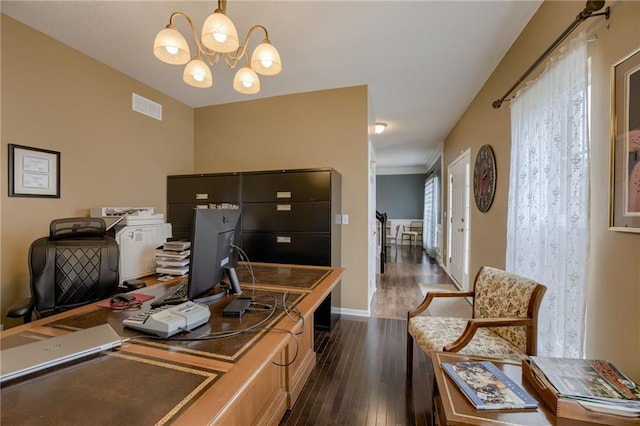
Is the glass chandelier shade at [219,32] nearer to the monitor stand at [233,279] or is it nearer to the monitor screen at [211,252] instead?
the monitor screen at [211,252]

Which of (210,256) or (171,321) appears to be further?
(210,256)

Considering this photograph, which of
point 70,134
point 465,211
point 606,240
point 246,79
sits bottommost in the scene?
point 606,240

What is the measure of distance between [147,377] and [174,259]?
1.34 metres

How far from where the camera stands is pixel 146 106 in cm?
319

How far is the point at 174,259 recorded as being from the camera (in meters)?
1.92

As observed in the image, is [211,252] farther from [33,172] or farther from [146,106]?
[146,106]

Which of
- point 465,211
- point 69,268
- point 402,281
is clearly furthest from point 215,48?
point 402,281

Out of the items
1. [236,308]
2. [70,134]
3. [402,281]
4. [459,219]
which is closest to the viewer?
[236,308]

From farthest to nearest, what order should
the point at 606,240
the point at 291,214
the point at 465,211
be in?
the point at 465,211
the point at 291,214
the point at 606,240

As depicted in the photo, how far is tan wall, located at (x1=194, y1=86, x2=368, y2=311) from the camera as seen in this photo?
3.21 m

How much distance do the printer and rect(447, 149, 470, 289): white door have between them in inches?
156

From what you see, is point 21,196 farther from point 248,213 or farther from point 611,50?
point 611,50

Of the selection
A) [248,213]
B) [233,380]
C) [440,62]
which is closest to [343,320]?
[248,213]

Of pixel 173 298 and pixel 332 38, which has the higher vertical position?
pixel 332 38
